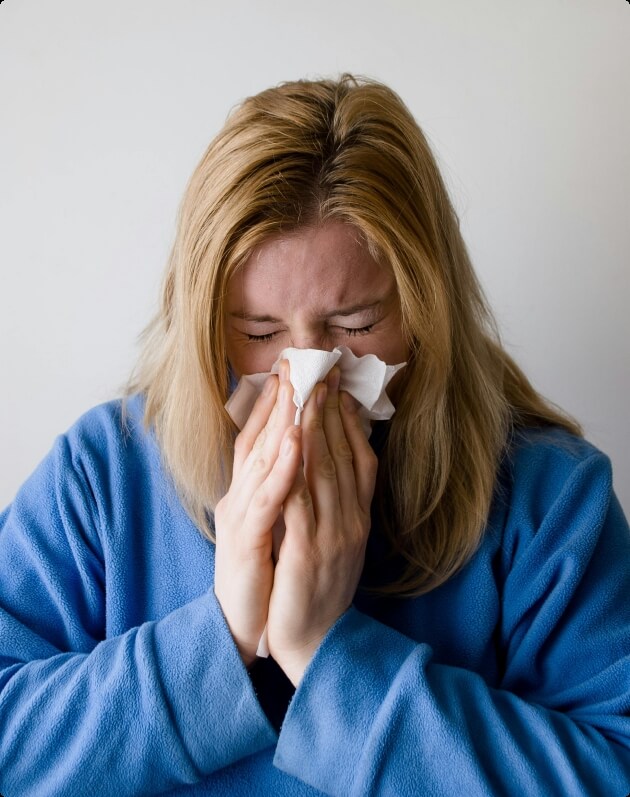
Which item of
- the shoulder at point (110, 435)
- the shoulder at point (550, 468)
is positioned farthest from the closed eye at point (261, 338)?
the shoulder at point (550, 468)

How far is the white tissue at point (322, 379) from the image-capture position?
0.99m

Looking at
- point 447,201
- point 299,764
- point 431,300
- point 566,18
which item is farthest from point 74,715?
point 566,18

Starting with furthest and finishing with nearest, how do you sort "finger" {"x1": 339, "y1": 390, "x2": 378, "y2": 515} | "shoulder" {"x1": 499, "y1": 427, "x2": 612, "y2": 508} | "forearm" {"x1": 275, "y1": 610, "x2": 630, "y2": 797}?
"shoulder" {"x1": 499, "y1": 427, "x2": 612, "y2": 508} → "finger" {"x1": 339, "y1": 390, "x2": 378, "y2": 515} → "forearm" {"x1": 275, "y1": 610, "x2": 630, "y2": 797}

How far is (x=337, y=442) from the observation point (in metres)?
1.05

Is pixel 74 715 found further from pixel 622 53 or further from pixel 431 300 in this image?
pixel 622 53

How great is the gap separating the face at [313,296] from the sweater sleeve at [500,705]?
1.09 ft

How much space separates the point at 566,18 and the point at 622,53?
4.1 inches

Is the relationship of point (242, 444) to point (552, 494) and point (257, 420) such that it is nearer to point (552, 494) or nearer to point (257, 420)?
point (257, 420)

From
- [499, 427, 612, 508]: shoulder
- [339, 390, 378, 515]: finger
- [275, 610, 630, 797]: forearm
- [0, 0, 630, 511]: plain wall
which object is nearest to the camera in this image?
[275, 610, 630, 797]: forearm

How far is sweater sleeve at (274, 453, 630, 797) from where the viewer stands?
38.0 inches

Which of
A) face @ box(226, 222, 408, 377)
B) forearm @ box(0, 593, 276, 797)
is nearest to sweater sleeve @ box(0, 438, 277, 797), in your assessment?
forearm @ box(0, 593, 276, 797)

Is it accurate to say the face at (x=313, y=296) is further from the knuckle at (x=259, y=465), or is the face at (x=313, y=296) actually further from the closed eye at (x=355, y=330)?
the knuckle at (x=259, y=465)

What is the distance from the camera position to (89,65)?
1.43 m

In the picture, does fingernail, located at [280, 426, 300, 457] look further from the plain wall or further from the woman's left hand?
the plain wall
